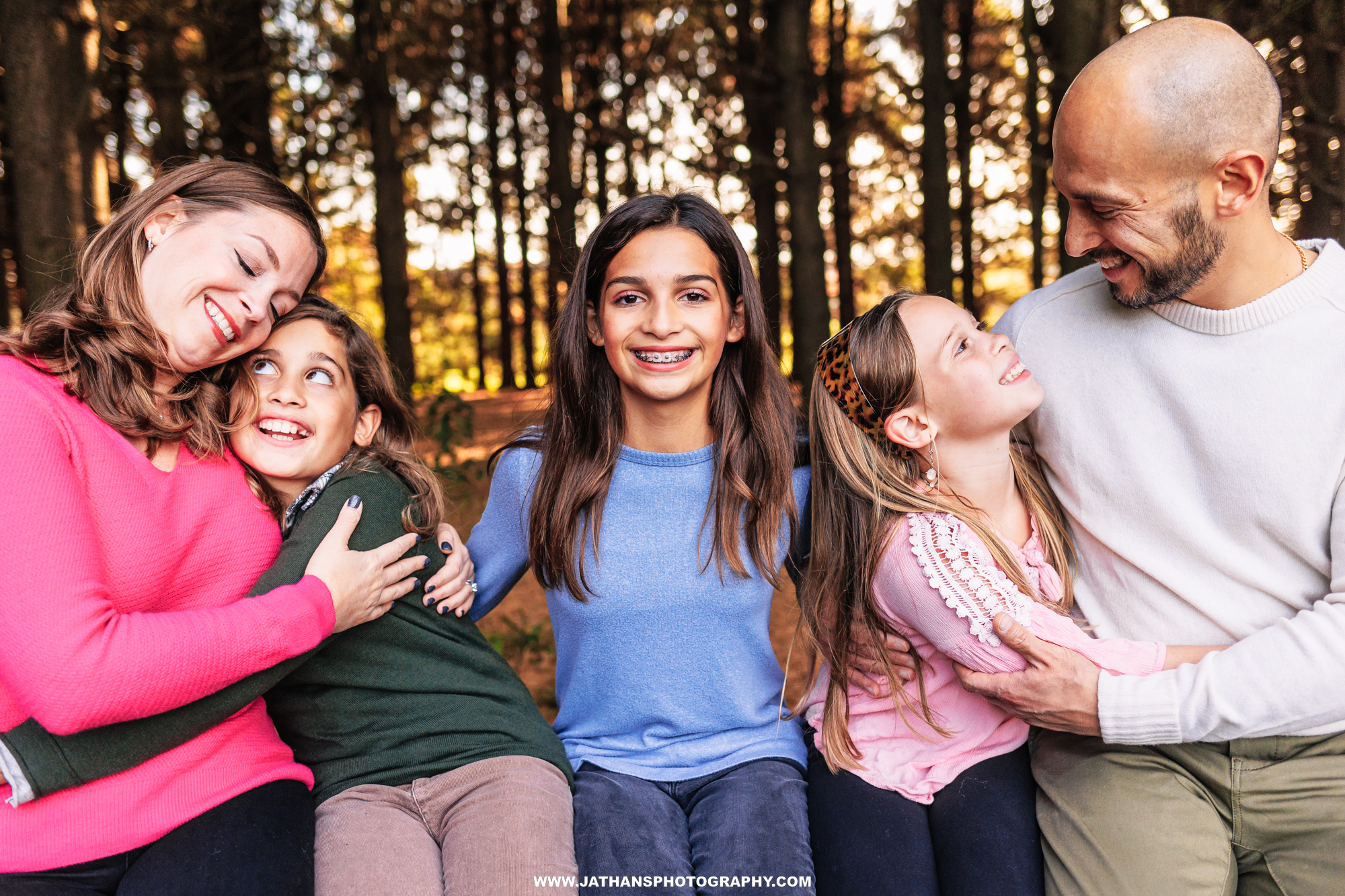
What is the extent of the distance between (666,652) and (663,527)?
1.16ft

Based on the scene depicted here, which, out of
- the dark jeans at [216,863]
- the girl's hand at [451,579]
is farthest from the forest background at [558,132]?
the dark jeans at [216,863]

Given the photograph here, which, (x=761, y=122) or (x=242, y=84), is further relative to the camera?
(x=761, y=122)

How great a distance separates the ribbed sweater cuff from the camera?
2105 millimetres

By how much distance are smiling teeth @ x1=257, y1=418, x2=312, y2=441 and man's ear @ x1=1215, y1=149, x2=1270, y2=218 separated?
7.87 ft

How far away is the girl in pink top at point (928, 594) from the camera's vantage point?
7.30 feet

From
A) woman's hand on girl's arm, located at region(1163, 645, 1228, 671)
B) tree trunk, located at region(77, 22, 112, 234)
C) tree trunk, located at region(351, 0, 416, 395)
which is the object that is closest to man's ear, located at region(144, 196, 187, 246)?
tree trunk, located at region(77, 22, 112, 234)

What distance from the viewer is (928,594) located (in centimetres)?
228

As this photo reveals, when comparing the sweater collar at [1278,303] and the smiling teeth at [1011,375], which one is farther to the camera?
the smiling teeth at [1011,375]

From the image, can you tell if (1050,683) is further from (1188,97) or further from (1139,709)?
(1188,97)

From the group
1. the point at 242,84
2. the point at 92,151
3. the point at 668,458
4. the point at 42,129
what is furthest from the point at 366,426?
the point at 242,84

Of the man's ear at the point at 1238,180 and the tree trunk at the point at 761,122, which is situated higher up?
the tree trunk at the point at 761,122

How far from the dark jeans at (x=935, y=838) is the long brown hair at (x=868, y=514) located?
0.51 feet

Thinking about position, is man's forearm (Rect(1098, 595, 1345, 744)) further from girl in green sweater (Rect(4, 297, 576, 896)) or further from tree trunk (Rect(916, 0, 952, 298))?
tree trunk (Rect(916, 0, 952, 298))

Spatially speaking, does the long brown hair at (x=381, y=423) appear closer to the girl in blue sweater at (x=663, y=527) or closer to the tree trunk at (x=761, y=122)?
the girl in blue sweater at (x=663, y=527)
